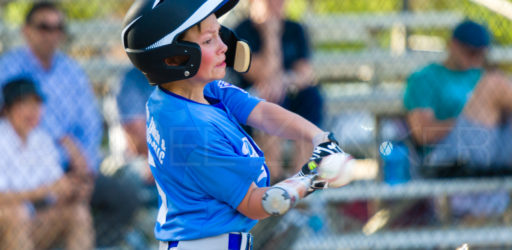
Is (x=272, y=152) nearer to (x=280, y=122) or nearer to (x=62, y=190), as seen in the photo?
(x=62, y=190)

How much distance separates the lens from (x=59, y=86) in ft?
11.6

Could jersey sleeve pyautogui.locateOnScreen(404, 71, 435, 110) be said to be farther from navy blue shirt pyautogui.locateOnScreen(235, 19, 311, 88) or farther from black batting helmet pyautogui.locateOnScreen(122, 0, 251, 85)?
black batting helmet pyautogui.locateOnScreen(122, 0, 251, 85)

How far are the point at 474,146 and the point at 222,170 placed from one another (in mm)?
2705

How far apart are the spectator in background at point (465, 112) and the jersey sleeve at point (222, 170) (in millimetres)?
2332

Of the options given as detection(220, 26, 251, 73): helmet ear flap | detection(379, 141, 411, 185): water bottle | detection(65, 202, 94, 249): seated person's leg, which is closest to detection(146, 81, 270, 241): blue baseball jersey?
detection(220, 26, 251, 73): helmet ear flap

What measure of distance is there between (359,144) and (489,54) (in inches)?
39.7

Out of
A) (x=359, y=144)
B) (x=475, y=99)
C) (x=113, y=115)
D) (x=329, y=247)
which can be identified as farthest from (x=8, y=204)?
(x=475, y=99)

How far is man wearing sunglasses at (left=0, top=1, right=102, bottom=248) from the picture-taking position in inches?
137

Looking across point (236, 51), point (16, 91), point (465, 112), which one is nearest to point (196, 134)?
point (236, 51)

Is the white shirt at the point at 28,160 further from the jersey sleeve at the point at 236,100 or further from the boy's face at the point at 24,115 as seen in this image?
the jersey sleeve at the point at 236,100

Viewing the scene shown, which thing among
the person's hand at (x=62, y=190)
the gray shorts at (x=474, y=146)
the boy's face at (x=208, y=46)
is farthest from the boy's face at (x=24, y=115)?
the gray shorts at (x=474, y=146)

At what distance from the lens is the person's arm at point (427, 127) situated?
12.3 ft

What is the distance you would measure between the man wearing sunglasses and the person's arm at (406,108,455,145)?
5.65ft

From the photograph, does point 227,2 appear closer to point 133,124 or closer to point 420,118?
point 133,124
